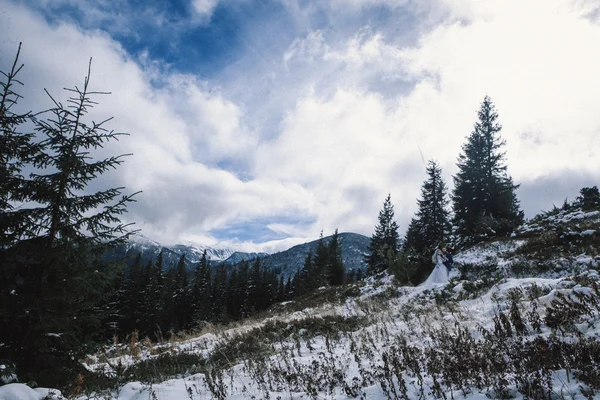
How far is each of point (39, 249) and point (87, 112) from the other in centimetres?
308

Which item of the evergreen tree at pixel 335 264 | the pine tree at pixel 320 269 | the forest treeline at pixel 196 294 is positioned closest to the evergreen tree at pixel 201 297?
the forest treeline at pixel 196 294

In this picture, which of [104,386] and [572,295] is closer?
[104,386]

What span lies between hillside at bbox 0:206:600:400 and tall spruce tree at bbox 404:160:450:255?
18155 mm

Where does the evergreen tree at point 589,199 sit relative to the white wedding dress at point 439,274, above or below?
above

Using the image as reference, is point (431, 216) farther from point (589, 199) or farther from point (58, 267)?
point (58, 267)

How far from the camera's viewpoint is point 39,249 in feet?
17.2

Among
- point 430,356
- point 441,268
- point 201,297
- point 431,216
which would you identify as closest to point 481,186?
point 431,216

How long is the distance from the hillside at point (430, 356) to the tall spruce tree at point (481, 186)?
14.0 metres

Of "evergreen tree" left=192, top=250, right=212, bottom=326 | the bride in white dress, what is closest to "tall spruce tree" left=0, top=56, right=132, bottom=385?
the bride in white dress

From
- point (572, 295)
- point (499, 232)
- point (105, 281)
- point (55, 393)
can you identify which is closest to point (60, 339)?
point (105, 281)

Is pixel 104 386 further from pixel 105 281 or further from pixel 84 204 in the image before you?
pixel 84 204

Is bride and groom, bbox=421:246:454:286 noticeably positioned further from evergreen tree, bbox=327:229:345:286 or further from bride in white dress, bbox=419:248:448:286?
evergreen tree, bbox=327:229:345:286

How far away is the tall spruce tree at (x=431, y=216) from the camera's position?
30469 mm

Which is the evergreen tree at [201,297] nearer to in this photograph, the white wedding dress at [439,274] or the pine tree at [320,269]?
the pine tree at [320,269]
